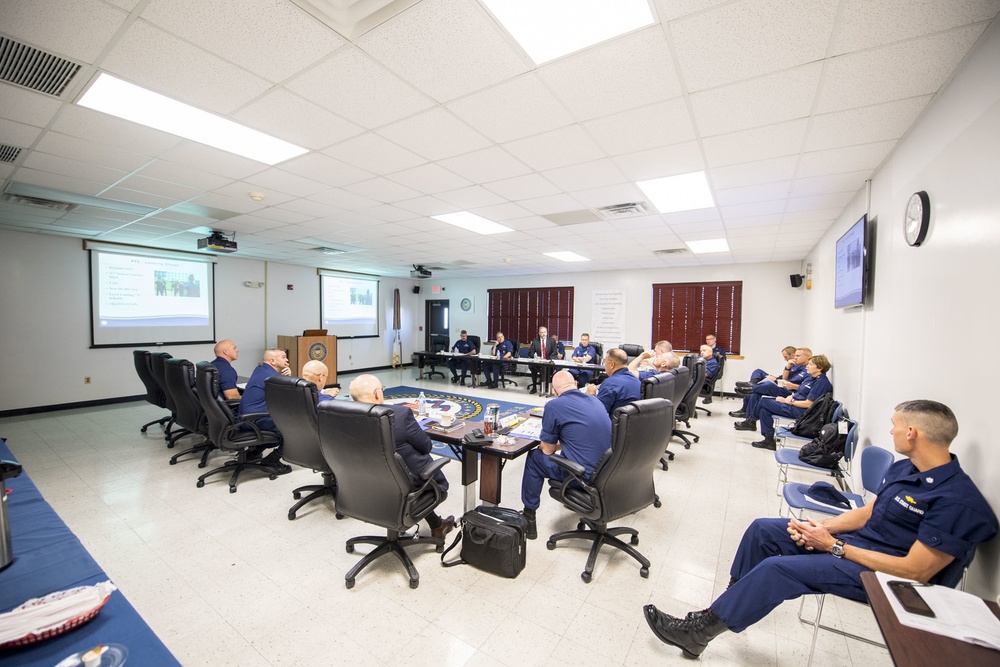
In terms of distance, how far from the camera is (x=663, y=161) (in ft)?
9.70

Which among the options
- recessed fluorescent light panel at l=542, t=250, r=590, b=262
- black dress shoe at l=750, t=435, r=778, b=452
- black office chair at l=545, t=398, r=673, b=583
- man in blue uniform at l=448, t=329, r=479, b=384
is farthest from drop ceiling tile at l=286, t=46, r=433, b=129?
man in blue uniform at l=448, t=329, r=479, b=384

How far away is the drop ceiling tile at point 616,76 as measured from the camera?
1.71 meters

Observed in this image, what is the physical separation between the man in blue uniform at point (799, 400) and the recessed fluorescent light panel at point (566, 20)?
423cm

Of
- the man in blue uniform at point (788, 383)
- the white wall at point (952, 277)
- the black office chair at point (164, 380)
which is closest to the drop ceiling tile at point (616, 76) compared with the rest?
the white wall at point (952, 277)

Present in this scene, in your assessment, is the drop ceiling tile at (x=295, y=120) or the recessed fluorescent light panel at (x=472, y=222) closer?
the drop ceiling tile at (x=295, y=120)

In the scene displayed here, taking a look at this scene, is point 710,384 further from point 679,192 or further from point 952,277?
point 952,277

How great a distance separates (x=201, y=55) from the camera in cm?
184

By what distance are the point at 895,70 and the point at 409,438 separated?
3090 mm

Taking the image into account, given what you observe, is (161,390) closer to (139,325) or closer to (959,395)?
(139,325)

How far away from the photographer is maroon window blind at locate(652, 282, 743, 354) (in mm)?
8172

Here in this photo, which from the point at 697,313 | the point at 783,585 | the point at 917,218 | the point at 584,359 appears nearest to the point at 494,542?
the point at 783,585

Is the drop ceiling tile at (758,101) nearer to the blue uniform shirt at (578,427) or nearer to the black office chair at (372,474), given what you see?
the blue uniform shirt at (578,427)

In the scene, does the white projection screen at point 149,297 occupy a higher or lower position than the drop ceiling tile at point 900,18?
lower

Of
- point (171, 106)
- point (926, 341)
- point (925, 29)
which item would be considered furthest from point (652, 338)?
point (171, 106)
